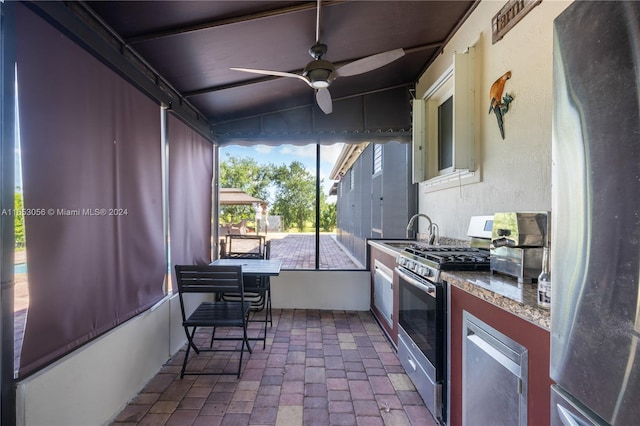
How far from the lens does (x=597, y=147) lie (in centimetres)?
70

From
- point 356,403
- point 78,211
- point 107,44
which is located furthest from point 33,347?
point 356,403

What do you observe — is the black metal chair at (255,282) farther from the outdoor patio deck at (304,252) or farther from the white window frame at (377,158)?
the white window frame at (377,158)

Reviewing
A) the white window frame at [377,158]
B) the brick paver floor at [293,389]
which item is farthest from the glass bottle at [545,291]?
the white window frame at [377,158]

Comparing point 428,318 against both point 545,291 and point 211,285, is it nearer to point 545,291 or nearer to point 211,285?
point 545,291

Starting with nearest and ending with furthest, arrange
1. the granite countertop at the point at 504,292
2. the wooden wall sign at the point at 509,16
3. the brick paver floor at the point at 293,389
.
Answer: the granite countertop at the point at 504,292 < the wooden wall sign at the point at 509,16 < the brick paver floor at the point at 293,389

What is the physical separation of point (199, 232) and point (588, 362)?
3.37 metres

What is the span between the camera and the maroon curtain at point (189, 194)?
9.20ft

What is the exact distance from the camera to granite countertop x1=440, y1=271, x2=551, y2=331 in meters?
1.00

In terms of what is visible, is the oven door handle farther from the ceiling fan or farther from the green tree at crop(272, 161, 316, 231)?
the green tree at crop(272, 161, 316, 231)

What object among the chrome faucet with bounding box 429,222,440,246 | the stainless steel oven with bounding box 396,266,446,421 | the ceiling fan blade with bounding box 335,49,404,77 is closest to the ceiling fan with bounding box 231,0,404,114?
the ceiling fan blade with bounding box 335,49,404,77

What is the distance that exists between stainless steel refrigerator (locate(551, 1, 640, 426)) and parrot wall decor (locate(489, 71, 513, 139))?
1343mm

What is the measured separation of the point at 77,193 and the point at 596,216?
2107mm

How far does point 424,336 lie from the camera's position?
6.44 ft

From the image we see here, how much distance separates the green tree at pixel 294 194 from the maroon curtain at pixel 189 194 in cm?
92
